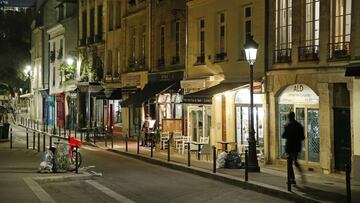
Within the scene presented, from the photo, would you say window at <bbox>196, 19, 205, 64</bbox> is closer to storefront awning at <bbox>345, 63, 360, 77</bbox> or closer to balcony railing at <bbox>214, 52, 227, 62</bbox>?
balcony railing at <bbox>214, 52, 227, 62</bbox>

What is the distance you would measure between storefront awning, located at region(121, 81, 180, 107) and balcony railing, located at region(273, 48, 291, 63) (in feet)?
33.4

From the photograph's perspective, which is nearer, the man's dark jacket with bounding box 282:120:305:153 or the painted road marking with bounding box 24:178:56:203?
the painted road marking with bounding box 24:178:56:203

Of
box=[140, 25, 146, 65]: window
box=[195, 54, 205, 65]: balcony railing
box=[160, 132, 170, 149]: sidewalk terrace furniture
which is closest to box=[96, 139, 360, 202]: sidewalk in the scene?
box=[160, 132, 170, 149]: sidewalk terrace furniture

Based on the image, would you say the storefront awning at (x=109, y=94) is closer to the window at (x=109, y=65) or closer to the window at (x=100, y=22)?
the window at (x=109, y=65)

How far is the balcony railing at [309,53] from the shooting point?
2046 cm

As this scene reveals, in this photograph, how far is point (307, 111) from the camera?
20.9m

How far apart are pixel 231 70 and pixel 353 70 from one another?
363 inches

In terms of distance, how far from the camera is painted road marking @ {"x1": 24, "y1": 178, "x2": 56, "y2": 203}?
1485cm

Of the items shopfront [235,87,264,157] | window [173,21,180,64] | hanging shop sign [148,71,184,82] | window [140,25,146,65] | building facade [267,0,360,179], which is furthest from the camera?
window [140,25,146,65]

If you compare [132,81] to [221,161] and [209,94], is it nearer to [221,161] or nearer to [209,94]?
[209,94]

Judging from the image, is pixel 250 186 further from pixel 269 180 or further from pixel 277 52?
pixel 277 52

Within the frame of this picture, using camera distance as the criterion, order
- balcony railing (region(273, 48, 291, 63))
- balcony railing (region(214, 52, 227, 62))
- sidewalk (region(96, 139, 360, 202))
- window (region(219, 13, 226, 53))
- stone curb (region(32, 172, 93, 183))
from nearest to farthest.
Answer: sidewalk (region(96, 139, 360, 202)), stone curb (region(32, 172, 93, 183)), balcony railing (region(273, 48, 291, 63)), balcony railing (region(214, 52, 227, 62)), window (region(219, 13, 226, 53))

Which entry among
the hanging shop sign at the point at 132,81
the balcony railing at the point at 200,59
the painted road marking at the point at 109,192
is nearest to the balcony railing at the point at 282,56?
the balcony railing at the point at 200,59

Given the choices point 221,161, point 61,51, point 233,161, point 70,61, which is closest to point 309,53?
point 233,161
